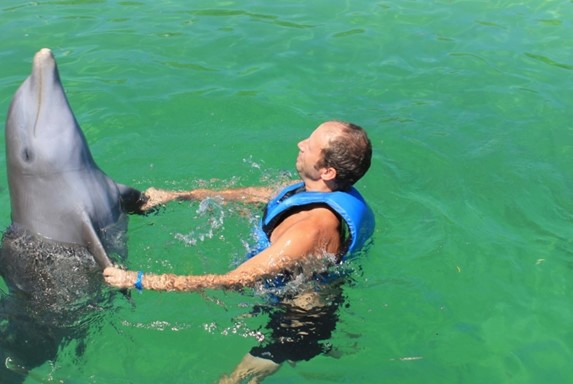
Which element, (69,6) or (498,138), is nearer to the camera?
(498,138)

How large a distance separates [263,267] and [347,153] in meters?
0.90

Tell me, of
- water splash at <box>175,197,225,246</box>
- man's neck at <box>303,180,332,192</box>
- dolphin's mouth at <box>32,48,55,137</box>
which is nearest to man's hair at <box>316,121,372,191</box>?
man's neck at <box>303,180,332,192</box>

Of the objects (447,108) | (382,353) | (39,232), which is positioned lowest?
(382,353)

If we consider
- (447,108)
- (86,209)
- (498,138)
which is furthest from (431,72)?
(86,209)

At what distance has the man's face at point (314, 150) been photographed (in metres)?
4.41

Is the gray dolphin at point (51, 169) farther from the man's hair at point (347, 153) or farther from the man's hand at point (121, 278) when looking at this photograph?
the man's hair at point (347, 153)

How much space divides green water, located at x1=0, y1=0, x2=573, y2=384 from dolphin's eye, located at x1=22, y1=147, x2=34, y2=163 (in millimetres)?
1216

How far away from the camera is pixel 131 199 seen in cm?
508

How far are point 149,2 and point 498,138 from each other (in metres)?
6.12

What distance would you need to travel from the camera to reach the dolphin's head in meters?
4.27

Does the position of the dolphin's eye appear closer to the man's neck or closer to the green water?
the green water

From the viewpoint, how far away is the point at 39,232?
453 cm

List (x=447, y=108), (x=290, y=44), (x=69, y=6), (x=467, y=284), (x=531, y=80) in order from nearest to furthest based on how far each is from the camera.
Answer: (x=467, y=284), (x=447, y=108), (x=531, y=80), (x=290, y=44), (x=69, y=6)

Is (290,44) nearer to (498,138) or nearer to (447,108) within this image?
(447,108)
